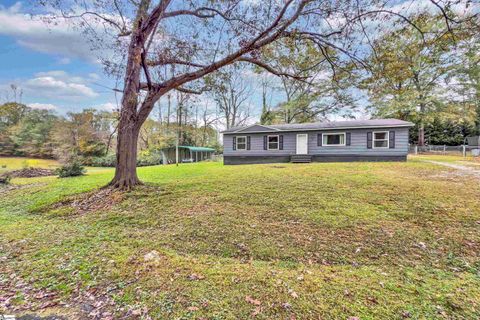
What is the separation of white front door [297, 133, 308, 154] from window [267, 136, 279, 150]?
1538 mm

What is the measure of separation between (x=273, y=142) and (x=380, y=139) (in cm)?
672

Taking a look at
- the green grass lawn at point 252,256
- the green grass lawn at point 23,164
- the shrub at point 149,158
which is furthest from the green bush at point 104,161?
the green grass lawn at point 252,256

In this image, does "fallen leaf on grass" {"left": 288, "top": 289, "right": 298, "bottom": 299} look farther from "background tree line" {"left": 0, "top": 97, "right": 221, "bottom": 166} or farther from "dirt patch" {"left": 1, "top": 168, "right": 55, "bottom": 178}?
"background tree line" {"left": 0, "top": 97, "right": 221, "bottom": 166}

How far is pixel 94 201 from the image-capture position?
5828mm

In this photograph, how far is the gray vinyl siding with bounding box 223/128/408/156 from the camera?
13602 mm

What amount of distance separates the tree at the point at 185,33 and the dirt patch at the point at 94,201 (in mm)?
442

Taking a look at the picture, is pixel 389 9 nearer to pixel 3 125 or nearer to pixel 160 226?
pixel 160 226

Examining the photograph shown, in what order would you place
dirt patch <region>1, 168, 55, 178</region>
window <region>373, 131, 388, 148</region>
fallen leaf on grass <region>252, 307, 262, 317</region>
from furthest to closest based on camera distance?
dirt patch <region>1, 168, 55, 178</region> < window <region>373, 131, 388, 148</region> < fallen leaf on grass <region>252, 307, 262, 317</region>

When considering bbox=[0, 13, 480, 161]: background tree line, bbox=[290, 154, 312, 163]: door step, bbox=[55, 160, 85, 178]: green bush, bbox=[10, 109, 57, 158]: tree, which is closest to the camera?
bbox=[55, 160, 85, 178]: green bush

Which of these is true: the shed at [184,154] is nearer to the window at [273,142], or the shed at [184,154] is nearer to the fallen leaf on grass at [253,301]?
the window at [273,142]

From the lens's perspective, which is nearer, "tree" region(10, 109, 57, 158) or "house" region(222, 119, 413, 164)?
"house" region(222, 119, 413, 164)

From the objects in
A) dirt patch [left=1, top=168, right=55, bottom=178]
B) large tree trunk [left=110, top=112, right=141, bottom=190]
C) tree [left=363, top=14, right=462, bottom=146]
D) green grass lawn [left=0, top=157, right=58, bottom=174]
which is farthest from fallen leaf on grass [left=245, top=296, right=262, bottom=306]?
green grass lawn [left=0, top=157, right=58, bottom=174]

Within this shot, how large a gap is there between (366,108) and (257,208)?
23.4 meters

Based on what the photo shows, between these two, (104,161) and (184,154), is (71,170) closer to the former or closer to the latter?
(104,161)
